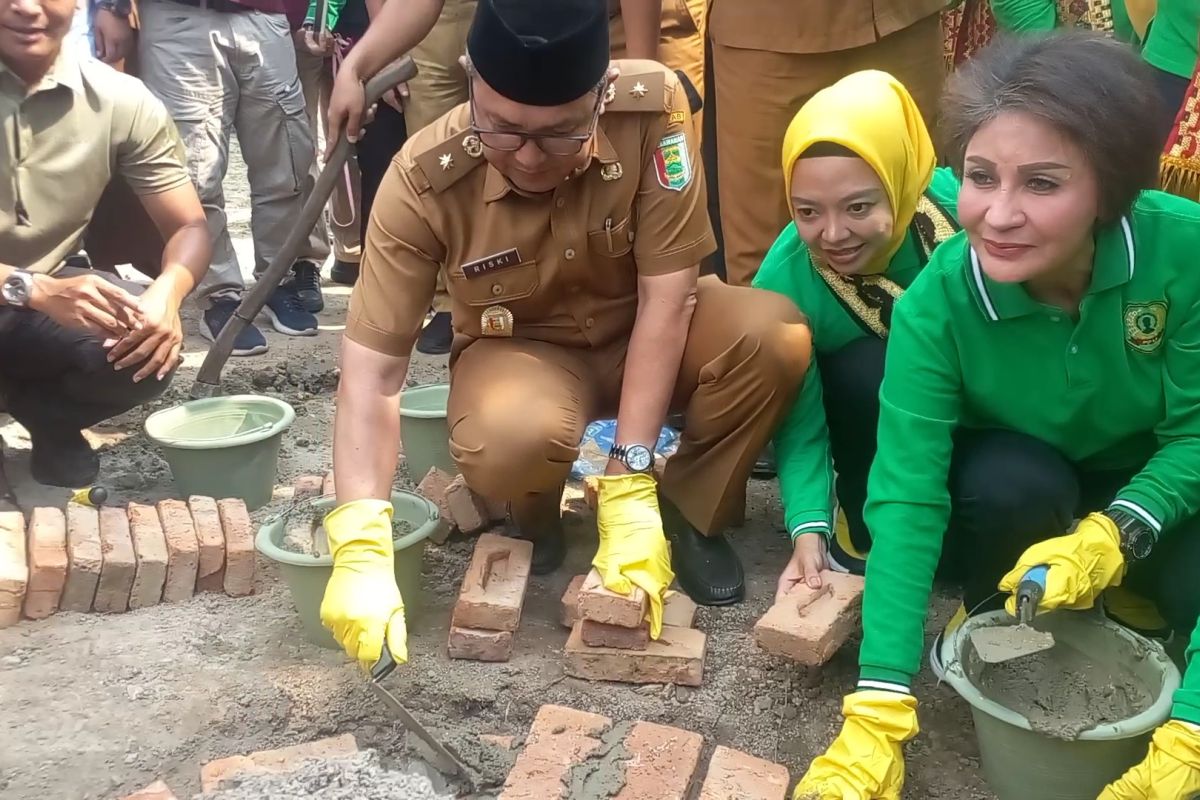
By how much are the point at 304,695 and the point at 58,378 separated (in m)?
1.45

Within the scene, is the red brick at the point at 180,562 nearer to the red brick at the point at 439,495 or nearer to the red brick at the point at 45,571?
the red brick at the point at 45,571

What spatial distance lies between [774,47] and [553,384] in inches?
45.1

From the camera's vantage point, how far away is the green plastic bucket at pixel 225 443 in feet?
9.89

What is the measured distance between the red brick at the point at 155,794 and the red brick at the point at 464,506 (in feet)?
3.56

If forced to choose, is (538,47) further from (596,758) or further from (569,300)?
(596,758)

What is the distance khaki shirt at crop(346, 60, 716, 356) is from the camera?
2.38 meters

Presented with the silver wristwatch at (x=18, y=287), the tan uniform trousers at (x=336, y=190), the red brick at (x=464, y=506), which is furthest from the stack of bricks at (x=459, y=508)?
the tan uniform trousers at (x=336, y=190)

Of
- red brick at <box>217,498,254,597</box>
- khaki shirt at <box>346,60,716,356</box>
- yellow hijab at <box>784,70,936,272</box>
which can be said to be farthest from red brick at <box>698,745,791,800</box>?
red brick at <box>217,498,254,597</box>

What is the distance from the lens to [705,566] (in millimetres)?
2699

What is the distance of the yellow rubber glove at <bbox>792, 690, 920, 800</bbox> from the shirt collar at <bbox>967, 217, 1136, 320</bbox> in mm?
708

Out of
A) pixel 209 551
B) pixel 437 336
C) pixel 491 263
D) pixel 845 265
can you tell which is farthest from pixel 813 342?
pixel 437 336

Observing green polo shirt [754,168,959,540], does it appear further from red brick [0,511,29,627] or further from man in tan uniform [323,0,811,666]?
red brick [0,511,29,627]

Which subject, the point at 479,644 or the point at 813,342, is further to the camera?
the point at 813,342

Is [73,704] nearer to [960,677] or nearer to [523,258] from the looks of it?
[523,258]
